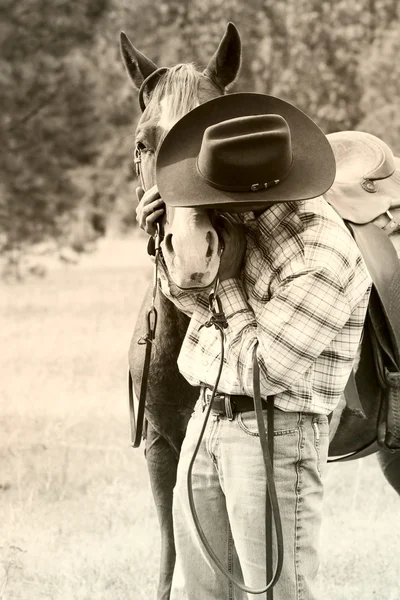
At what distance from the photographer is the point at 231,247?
1.93 metres

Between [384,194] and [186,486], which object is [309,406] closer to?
[186,486]

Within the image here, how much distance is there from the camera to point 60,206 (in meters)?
11.0

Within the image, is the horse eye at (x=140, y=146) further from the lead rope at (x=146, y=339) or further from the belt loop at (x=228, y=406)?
the belt loop at (x=228, y=406)

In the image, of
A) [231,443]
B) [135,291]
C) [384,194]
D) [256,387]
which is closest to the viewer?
[256,387]

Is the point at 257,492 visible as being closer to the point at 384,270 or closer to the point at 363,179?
the point at 384,270

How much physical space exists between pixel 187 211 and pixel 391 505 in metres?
3.46

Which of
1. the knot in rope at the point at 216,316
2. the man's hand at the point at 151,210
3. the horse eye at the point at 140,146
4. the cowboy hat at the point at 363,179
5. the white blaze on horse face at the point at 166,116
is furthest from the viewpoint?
the cowboy hat at the point at 363,179

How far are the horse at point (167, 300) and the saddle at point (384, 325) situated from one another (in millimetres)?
70

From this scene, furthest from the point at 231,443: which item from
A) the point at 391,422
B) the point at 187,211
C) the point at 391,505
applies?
the point at 391,505

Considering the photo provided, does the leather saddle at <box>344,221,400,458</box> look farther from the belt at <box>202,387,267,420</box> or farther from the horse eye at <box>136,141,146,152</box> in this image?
the horse eye at <box>136,141,146,152</box>

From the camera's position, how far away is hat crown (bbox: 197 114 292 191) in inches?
71.8

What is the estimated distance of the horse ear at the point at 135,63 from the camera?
8.07 ft

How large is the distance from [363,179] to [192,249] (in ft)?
4.61

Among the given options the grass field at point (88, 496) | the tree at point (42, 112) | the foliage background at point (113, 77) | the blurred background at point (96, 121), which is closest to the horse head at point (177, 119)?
the grass field at point (88, 496)
